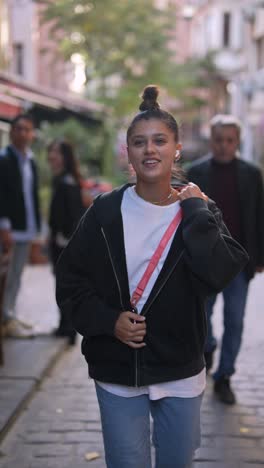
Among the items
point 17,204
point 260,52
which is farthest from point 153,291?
point 260,52

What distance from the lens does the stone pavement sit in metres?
4.34

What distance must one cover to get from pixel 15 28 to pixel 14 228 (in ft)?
44.8

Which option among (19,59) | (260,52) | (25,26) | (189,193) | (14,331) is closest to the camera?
(189,193)

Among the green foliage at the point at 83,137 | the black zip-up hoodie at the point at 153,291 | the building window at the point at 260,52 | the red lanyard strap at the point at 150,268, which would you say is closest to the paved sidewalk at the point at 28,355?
the black zip-up hoodie at the point at 153,291

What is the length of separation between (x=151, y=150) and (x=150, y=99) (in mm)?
243

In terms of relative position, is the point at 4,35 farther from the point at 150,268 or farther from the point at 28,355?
the point at 150,268

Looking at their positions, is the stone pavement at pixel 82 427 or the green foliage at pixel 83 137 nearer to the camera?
the stone pavement at pixel 82 427

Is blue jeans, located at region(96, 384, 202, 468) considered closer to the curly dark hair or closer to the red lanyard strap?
the red lanyard strap

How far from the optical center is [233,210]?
5406mm

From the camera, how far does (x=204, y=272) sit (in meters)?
2.64

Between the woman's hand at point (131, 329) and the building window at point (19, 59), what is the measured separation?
23.0 m

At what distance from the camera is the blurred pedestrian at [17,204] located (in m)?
6.94

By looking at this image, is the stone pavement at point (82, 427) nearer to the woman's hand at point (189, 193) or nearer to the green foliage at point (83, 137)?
the woman's hand at point (189, 193)

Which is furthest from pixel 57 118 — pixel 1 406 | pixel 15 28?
pixel 1 406
